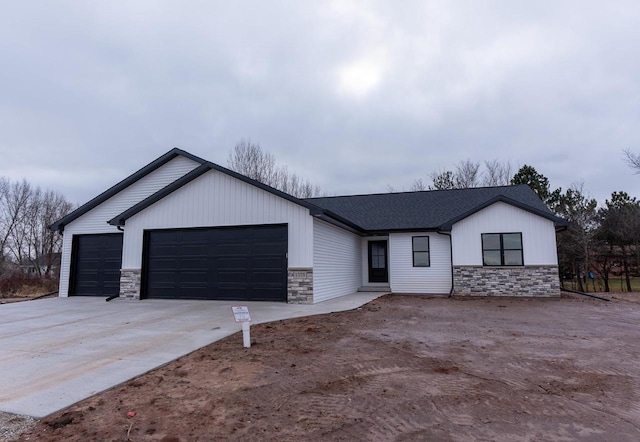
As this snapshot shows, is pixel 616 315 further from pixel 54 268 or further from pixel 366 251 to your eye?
pixel 54 268

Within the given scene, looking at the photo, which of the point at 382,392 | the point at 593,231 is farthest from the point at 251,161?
the point at 382,392

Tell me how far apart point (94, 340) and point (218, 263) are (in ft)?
19.1

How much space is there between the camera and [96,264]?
14.9 m

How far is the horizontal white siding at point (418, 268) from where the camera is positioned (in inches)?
597

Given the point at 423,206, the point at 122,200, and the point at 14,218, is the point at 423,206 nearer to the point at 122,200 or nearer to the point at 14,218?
the point at 122,200

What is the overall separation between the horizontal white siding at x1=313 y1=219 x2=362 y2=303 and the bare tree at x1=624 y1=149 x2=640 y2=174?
13.5 m

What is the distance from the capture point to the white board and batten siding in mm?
15125

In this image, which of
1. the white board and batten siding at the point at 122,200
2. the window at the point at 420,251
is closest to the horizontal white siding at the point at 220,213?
the white board and batten siding at the point at 122,200

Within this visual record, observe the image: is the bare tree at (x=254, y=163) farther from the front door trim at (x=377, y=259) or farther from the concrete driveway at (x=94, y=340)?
the concrete driveway at (x=94, y=340)

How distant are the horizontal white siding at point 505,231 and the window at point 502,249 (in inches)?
6.1

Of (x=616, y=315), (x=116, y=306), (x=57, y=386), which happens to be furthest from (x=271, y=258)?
(x=616, y=315)

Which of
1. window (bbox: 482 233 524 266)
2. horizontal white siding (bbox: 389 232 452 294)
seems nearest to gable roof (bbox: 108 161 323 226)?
horizontal white siding (bbox: 389 232 452 294)

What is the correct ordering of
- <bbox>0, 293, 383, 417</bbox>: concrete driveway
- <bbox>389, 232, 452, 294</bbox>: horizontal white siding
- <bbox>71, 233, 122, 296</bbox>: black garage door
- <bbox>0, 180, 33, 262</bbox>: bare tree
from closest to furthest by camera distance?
<bbox>0, 293, 383, 417</bbox>: concrete driveway < <bbox>71, 233, 122, 296</bbox>: black garage door < <bbox>389, 232, 452, 294</bbox>: horizontal white siding < <bbox>0, 180, 33, 262</bbox>: bare tree

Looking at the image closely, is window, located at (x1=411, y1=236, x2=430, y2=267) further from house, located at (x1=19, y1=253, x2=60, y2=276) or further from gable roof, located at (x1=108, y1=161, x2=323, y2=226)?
house, located at (x1=19, y1=253, x2=60, y2=276)
